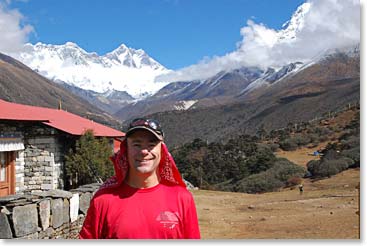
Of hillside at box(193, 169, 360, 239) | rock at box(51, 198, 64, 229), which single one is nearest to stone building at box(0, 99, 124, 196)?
rock at box(51, 198, 64, 229)

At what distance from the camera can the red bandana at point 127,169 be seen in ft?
7.21

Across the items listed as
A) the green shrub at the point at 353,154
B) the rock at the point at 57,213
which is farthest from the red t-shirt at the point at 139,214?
the green shrub at the point at 353,154

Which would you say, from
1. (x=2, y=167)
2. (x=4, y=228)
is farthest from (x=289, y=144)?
(x=4, y=228)

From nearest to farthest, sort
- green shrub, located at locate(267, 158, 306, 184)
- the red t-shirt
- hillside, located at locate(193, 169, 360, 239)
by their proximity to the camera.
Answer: the red t-shirt, hillside, located at locate(193, 169, 360, 239), green shrub, located at locate(267, 158, 306, 184)

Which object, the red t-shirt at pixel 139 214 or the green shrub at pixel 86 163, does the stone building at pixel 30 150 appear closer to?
the green shrub at pixel 86 163

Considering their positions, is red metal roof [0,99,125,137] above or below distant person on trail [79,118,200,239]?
above

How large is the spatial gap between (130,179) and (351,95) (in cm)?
3062

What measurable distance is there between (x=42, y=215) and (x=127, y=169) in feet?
9.24

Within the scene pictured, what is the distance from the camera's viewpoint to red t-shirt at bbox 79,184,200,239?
6.91ft

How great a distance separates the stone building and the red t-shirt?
5448 millimetres

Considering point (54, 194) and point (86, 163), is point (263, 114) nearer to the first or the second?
point (86, 163)

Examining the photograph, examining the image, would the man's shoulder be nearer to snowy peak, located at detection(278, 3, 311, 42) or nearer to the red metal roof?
snowy peak, located at detection(278, 3, 311, 42)

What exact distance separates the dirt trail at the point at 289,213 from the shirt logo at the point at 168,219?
350cm

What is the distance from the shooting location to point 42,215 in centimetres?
465
